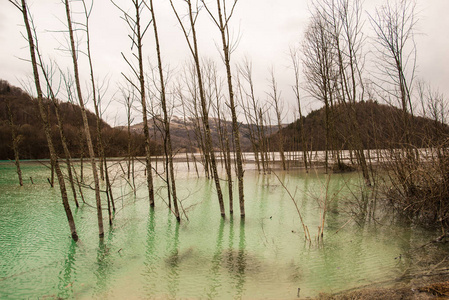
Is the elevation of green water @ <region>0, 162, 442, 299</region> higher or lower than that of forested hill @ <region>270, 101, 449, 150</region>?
lower

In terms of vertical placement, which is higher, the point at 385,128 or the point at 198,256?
the point at 385,128

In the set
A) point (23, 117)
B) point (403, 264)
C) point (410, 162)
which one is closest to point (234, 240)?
point (403, 264)

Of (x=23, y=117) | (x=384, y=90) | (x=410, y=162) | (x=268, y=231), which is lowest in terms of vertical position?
(x=268, y=231)

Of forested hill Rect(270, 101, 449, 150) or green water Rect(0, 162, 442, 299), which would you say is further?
forested hill Rect(270, 101, 449, 150)

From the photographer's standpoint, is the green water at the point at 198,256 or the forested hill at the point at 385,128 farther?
the forested hill at the point at 385,128

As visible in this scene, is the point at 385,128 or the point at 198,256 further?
the point at 385,128

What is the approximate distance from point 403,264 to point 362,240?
1123mm

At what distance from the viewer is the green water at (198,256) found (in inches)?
132

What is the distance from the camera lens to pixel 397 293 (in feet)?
9.22

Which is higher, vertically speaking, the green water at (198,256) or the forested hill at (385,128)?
the forested hill at (385,128)

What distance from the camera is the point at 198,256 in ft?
14.5

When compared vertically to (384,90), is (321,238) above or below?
below

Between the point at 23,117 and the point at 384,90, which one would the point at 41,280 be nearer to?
the point at 384,90

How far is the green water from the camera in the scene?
335cm
